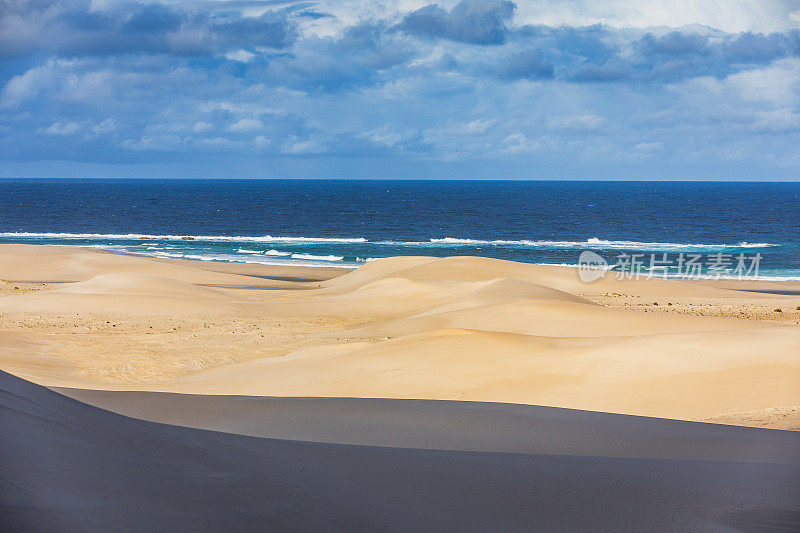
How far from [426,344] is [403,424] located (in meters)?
4.44

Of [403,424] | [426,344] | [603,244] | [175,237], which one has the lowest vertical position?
[403,424]

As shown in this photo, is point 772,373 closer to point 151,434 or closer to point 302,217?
point 151,434

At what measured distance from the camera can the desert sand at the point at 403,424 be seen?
4559mm

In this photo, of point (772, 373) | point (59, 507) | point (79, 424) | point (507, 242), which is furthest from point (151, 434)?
point (507, 242)

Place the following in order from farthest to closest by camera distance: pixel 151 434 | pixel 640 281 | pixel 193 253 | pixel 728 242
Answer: pixel 728 242, pixel 193 253, pixel 640 281, pixel 151 434

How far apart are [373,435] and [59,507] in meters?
4.08

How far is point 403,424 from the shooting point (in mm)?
7957

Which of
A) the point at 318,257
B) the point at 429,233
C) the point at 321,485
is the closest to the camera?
the point at 321,485

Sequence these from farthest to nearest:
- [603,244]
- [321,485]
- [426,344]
Result: [603,244], [426,344], [321,485]

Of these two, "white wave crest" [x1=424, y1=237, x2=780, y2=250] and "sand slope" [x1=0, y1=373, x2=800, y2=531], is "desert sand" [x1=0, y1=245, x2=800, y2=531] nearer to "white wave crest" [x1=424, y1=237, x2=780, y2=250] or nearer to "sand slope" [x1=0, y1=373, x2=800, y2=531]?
"sand slope" [x1=0, y1=373, x2=800, y2=531]

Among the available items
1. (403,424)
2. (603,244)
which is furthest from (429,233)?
(403,424)

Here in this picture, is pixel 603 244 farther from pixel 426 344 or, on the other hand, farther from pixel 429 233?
pixel 426 344

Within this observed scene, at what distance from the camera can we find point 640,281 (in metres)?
31.2

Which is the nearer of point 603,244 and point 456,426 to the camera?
point 456,426
